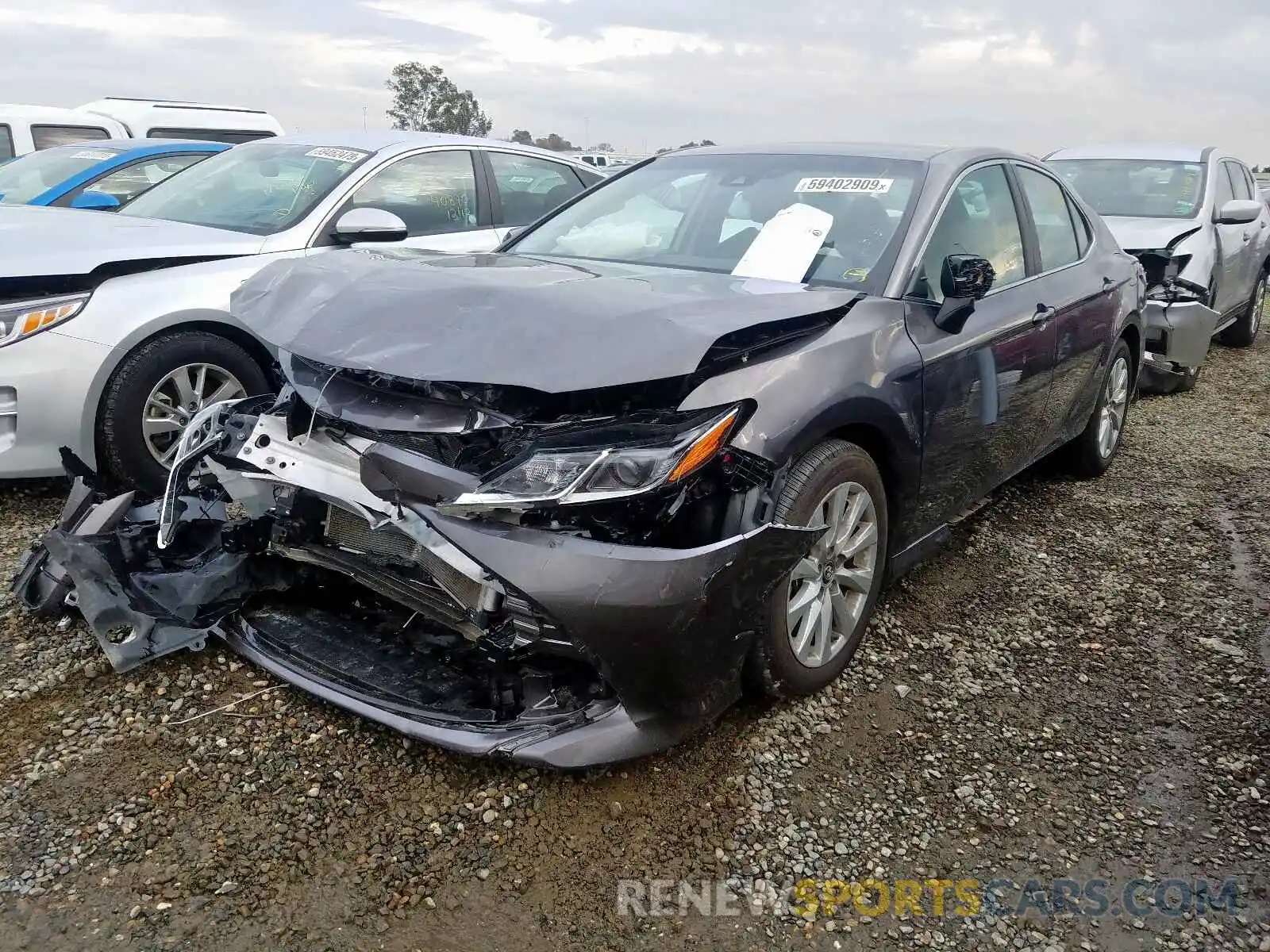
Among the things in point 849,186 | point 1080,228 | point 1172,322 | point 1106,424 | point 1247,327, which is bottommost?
point 1247,327

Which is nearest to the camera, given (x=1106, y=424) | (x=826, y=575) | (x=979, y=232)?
(x=826, y=575)

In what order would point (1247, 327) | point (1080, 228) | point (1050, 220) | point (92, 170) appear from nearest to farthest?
point (1050, 220)
point (1080, 228)
point (92, 170)
point (1247, 327)

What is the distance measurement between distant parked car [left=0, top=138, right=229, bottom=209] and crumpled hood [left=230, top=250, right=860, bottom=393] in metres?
4.50

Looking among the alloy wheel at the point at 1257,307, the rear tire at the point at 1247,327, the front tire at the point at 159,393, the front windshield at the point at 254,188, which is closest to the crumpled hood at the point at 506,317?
the front tire at the point at 159,393

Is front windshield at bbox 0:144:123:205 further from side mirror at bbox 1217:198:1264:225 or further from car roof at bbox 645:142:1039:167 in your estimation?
side mirror at bbox 1217:198:1264:225

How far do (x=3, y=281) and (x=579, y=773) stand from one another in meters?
3.08

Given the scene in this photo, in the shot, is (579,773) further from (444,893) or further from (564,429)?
(564,429)

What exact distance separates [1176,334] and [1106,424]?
221 centimetres

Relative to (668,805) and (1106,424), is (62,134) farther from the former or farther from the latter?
(668,805)

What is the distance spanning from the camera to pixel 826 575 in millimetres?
2779

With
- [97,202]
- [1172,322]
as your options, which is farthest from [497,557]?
[1172,322]

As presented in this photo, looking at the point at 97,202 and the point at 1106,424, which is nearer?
the point at 1106,424

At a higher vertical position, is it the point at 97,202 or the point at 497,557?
the point at 97,202

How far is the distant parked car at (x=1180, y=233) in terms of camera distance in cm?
655
